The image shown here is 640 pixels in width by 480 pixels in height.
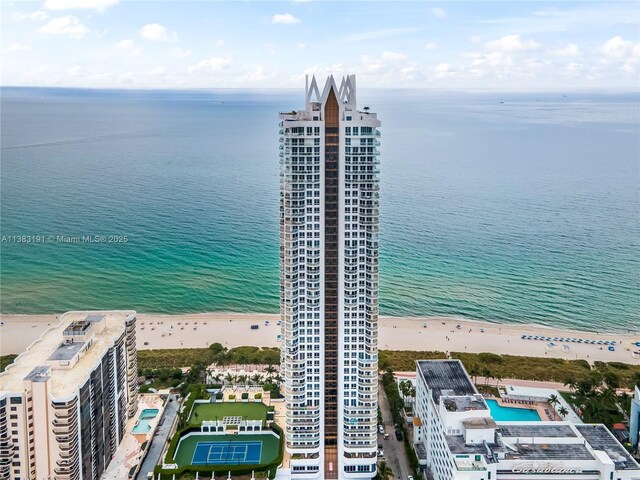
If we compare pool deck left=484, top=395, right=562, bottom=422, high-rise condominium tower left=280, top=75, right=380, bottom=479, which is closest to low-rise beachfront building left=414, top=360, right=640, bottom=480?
high-rise condominium tower left=280, top=75, right=380, bottom=479

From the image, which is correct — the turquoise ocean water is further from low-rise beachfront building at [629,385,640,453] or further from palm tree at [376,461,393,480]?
palm tree at [376,461,393,480]

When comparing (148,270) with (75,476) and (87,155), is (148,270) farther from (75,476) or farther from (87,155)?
(87,155)

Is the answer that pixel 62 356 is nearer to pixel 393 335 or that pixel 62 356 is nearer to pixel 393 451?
pixel 393 451

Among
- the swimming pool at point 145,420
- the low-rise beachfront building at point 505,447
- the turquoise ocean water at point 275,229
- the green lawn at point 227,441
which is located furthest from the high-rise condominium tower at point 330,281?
the turquoise ocean water at point 275,229

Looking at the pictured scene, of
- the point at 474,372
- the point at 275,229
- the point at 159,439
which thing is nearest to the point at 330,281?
the point at 159,439

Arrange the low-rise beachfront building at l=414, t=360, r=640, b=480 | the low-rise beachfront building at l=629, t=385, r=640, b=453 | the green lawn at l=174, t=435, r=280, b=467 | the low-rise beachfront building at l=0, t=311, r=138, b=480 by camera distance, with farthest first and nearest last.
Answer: the low-rise beachfront building at l=629, t=385, r=640, b=453 → the green lawn at l=174, t=435, r=280, b=467 → the low-rise beachfront building at l=414, t=360, r=640, b=480 → the low-rise beachfront building at l=0, t=311, r=138, b=480

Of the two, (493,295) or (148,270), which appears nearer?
(493,295)

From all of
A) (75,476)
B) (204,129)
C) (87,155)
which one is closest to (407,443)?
(75,476)
